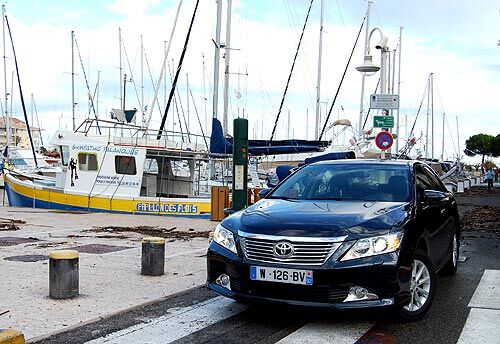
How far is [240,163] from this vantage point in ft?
40.7

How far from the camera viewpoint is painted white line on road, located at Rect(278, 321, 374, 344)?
5.17 meters

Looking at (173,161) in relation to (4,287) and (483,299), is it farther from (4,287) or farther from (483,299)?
(483,299)

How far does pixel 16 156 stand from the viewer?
48.0m

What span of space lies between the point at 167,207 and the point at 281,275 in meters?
14.2

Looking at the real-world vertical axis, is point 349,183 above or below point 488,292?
above

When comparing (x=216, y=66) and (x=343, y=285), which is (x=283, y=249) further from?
(x=216, y=66)

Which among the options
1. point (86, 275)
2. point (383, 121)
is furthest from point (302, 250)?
point (383, 121)

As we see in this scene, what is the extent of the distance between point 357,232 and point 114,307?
2718 millimetres

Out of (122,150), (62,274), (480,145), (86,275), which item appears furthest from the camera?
(480,145)

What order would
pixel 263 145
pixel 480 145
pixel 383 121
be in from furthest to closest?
1. pixel 480 145
2. pixel 263 145
3. pixel 383 121

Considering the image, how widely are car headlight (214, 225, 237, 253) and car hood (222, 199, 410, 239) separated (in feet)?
0.19

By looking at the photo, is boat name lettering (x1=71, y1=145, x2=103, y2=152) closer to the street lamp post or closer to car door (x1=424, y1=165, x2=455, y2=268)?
the street lamp post

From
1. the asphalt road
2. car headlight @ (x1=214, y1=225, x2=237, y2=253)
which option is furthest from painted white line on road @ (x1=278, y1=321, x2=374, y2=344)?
car headlight @ (x1=214, y1=225, x2=237, y2=253)

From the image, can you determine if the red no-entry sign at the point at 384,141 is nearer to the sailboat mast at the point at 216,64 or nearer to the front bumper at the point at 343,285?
the sailboat mast at the point at 216,64
